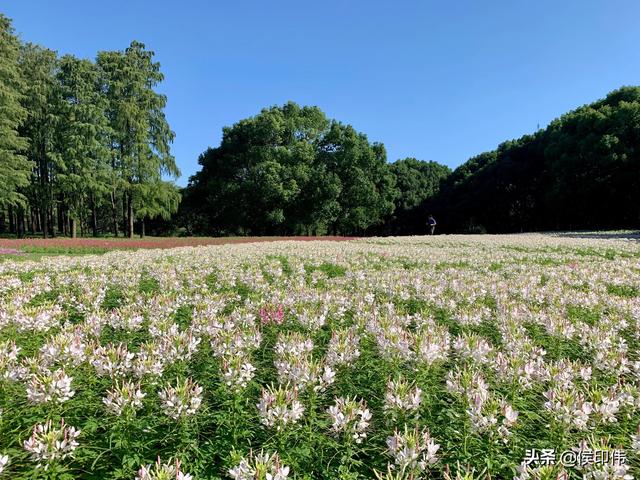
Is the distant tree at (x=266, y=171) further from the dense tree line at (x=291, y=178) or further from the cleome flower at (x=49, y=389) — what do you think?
the cleome flower at (x=49, y=389)

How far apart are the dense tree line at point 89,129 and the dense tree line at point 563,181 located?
4438cm

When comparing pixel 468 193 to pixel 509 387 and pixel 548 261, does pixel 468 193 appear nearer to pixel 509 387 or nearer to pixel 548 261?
pixel 548 261

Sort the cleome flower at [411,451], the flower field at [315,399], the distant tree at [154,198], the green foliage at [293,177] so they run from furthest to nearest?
1. the green foliage at [293,177]
2. the distant tree at [154,198]
3. the flower field at [315,399]
4. the cleome flower at [411,451]

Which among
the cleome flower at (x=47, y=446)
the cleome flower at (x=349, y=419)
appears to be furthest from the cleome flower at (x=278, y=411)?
the cleome flower at (x=47, y=446)

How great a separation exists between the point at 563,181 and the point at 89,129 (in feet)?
164

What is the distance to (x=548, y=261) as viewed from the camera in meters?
13.4

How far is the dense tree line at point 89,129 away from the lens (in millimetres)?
34344

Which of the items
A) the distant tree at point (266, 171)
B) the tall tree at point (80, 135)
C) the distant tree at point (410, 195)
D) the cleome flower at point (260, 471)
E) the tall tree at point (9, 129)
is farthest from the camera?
the distant tree at point (410, 195)

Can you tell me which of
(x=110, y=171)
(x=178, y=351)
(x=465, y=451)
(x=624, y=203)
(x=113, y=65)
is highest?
(x=113, y=65)

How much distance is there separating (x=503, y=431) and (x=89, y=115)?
4098 centimetres

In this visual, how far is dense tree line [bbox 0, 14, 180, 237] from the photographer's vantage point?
3434 cm

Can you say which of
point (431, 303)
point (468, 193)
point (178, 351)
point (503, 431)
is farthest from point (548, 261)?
point (468, 193)

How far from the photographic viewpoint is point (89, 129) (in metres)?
34.1

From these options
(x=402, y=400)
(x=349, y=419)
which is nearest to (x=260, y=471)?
(x=349, y=419)
